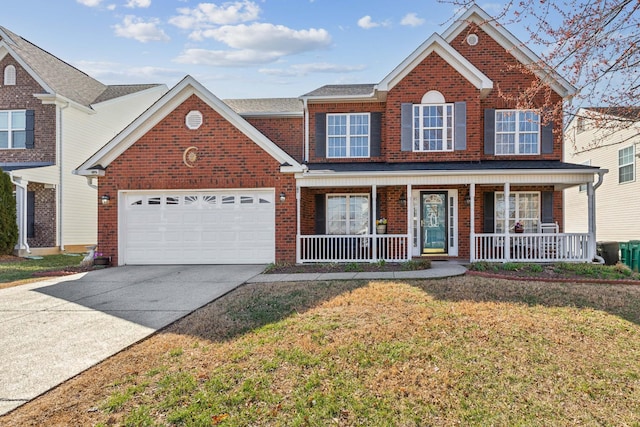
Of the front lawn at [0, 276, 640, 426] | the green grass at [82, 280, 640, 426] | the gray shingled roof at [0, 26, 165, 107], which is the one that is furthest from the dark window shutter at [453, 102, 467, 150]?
the gray shingled roof at [0, 26, 165, 107]

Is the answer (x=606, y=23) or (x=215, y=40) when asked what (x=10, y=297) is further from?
(x=606, y=23)

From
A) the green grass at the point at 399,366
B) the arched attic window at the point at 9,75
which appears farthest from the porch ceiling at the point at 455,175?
the arched attic window at the point at 9,75

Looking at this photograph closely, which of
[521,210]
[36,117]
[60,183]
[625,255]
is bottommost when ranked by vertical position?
[625,255]

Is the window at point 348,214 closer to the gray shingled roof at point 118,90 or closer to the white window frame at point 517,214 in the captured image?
the white window frame at point 517,214

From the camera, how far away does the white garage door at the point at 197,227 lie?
13.4 meters

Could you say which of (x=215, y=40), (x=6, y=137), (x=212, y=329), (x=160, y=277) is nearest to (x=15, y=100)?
(x=6, y=137)

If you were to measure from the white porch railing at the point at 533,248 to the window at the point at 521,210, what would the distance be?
869mm

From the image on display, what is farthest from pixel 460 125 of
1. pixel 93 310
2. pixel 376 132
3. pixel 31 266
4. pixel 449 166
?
pixel 31 266

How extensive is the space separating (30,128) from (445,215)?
1758cm

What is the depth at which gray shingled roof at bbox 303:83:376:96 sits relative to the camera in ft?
51.0

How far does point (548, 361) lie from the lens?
507 centimetres

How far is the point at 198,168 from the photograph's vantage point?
44.1ft

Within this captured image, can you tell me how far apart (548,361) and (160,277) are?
30.1 feet

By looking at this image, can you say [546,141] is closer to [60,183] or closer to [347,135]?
[347,135]
